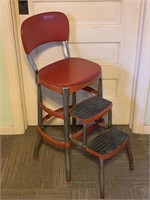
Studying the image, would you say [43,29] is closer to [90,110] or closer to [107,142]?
[90,110]

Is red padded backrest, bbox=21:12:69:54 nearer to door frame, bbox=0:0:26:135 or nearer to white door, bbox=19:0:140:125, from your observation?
white door, bbox=19:0:140:125

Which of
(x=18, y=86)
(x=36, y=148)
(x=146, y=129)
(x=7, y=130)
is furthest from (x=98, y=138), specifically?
(x=7, y=130)

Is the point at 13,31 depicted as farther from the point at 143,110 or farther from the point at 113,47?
the point at 143,110

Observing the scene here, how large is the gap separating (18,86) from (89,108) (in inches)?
24.8

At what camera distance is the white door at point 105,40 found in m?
1.71

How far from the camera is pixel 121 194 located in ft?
5.17

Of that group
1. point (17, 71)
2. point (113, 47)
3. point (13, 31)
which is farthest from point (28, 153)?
point (113, 47)

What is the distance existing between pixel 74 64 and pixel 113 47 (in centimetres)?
38

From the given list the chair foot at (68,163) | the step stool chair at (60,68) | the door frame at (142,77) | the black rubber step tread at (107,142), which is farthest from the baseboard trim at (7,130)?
the door frame at (142,77)

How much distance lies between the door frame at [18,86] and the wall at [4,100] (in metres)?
0.03

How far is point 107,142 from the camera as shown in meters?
1.58

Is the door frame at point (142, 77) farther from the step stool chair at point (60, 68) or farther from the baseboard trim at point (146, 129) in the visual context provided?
the step stool chair at point (60, 68)

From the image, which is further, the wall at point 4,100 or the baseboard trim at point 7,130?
the baseboard trim at point 7,130

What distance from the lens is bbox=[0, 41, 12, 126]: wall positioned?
1.83 meters
